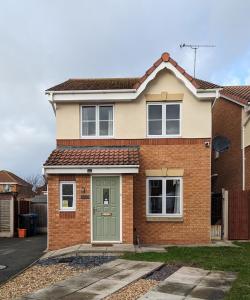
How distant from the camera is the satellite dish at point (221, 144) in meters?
21.6

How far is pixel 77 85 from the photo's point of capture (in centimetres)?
1789

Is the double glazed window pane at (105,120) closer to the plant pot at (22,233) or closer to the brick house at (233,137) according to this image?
the brick house at (233,137)

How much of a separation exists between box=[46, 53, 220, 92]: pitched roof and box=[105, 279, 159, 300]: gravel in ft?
28.0

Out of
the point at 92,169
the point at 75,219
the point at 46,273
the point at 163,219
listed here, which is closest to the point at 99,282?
the point at 46,273

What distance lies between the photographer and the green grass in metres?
10.9

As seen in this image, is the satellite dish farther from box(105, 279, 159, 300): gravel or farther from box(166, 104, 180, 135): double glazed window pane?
box(105, 279, 159, 300): gravel

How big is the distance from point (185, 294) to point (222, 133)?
14735 millimetres

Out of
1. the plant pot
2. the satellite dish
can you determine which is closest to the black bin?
the plant pot

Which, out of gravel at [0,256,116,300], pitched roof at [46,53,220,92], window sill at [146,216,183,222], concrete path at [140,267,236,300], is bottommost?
gravel at [0,256,116,300]

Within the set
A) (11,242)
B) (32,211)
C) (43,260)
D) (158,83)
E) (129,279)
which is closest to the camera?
(129,279)

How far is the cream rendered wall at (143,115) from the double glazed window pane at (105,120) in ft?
0.80

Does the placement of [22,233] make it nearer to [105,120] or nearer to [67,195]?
[67,195]

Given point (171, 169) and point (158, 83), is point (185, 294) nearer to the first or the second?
point (171, 169)

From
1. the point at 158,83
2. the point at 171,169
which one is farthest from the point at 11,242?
the point at 158,83
